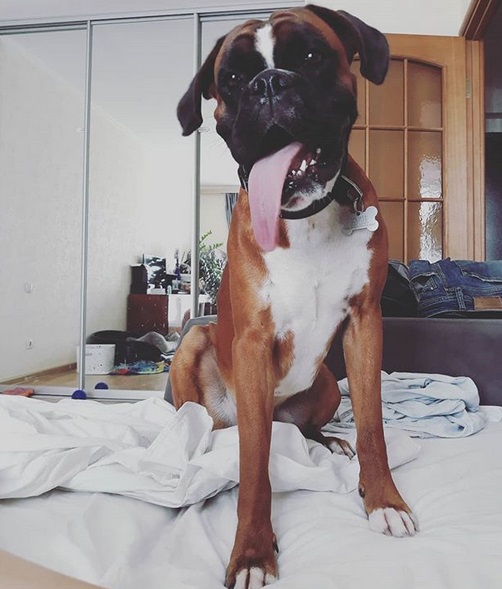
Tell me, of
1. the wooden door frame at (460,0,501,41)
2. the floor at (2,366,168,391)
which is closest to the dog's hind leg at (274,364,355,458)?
the wooden door frame at (460,0,501,41)

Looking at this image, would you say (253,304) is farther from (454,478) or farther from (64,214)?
(64,214)

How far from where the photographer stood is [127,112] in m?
4.76

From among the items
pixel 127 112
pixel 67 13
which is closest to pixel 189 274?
pixel 127 112

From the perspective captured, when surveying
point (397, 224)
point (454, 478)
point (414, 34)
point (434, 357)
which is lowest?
point (454, 478)

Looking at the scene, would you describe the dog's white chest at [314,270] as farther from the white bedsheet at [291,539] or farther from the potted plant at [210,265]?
the potted plant at [210,265]

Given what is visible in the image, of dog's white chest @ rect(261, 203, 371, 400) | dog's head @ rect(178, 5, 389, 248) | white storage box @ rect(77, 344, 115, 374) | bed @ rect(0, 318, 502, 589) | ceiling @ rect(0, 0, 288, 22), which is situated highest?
ceiling @ rect(0, 0, 288, 22)

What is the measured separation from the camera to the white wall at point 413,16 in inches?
127

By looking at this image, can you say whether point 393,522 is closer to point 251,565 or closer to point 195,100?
point 251,565

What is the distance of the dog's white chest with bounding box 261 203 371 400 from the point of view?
0.98 metres

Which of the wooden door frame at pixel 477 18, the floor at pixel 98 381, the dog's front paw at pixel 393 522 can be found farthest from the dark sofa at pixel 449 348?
the floor at pixel 98 381

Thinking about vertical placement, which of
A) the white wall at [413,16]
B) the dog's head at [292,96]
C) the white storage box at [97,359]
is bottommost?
the white storage box at [97,359]

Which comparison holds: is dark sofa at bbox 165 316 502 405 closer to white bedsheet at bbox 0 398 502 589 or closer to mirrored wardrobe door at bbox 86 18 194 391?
white bedsheet at bbox 0 398 502 589

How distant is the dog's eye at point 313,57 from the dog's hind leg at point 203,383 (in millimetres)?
697

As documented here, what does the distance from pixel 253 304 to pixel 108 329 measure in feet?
12.2
